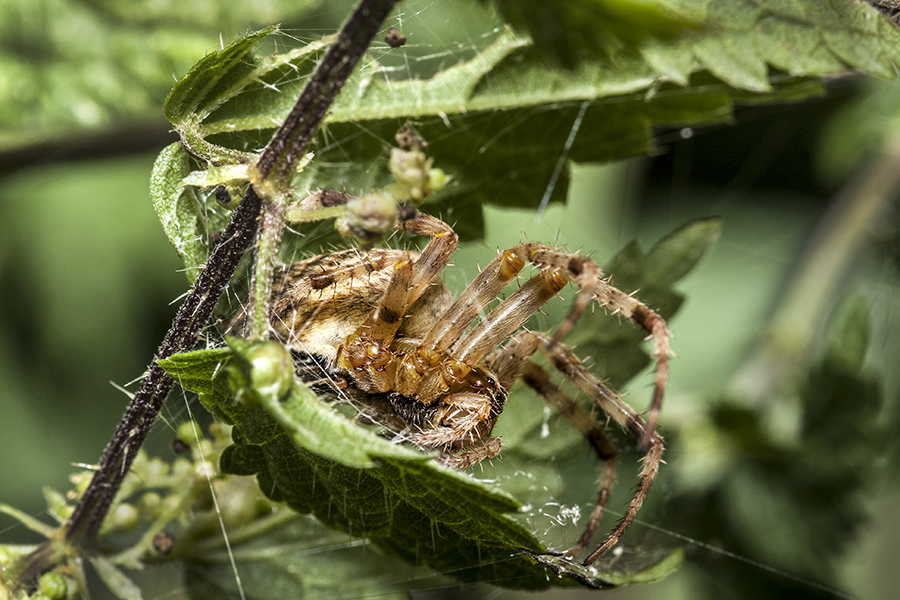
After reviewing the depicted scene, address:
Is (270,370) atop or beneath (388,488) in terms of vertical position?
atop

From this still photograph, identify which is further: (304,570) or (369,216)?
(304,570)

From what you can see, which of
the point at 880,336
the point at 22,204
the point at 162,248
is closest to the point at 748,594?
the point at 880,336

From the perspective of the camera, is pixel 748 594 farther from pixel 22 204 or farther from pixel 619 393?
pixel 22 204

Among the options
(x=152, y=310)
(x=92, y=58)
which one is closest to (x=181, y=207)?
(x=152, y=310)

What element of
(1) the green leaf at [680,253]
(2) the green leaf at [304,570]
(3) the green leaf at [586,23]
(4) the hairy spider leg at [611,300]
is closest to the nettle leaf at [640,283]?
(1) the green leaf at [680,253]

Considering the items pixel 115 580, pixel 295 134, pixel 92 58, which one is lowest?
pixel 115 580

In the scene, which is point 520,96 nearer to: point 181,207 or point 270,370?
point 181,207
